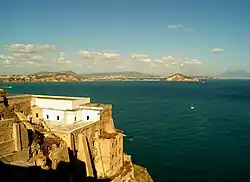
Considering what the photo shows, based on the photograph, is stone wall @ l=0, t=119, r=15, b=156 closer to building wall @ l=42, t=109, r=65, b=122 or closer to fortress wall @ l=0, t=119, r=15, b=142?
fortress wall @ l=0, t=119, r=15, b=142

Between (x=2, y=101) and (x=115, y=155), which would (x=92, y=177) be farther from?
(x=2, y=101)

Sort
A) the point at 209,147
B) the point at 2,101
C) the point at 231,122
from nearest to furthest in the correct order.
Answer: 1. the point at 2,101
2. the point at 209,147
3. the point at 231,122

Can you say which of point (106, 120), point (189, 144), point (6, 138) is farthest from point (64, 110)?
point (189, 144)

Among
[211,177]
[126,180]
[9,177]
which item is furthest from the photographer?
[211,177]

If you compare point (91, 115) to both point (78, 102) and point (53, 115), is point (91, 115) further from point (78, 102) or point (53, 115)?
point (53, 115)

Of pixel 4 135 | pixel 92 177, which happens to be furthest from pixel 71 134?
pixel 4 135

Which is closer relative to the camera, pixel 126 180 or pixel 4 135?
pixel 4 135

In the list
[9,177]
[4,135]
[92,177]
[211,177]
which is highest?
[4,135]
